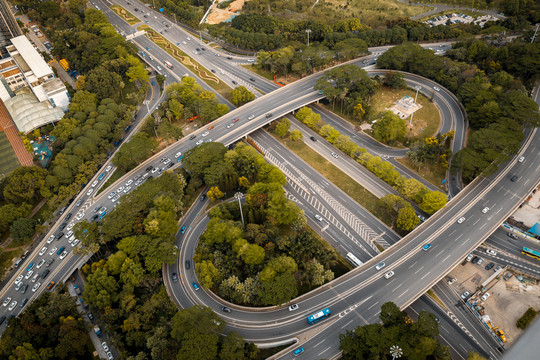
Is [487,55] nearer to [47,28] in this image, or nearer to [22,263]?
[22,263]

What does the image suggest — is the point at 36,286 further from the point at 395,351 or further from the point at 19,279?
the point at 395,351

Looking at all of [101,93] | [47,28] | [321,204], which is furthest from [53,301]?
[47,28]

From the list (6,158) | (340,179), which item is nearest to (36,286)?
(6,158)

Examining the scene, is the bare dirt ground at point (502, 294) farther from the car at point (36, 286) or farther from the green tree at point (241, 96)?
the car at point (36, 286)

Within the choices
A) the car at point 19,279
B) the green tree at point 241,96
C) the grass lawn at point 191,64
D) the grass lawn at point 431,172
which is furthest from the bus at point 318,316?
the grass lawn at point 191,64

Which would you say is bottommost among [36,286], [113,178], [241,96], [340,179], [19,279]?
[36,286]

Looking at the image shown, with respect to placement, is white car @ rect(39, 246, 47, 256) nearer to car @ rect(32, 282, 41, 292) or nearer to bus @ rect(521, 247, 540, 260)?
car @ rect(32, 282, 41, 292)
